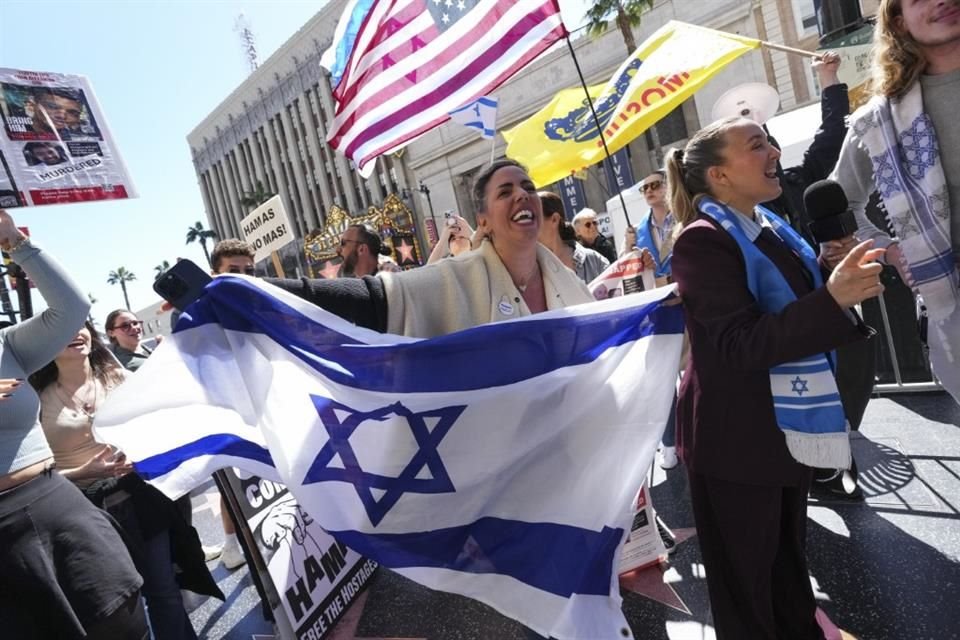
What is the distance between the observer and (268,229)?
15.8 feet

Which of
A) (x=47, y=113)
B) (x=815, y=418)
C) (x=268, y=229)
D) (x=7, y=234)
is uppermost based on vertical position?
(x=47, y=113)

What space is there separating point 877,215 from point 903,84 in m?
2.69

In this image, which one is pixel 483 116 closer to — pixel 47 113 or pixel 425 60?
pixel 425 60

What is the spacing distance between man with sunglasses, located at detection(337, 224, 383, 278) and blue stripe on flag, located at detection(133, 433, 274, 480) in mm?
2133

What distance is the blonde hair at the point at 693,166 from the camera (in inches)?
71.1

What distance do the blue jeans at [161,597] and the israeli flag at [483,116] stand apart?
12.5ft

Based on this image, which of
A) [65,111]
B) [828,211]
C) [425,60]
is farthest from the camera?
[425,60]

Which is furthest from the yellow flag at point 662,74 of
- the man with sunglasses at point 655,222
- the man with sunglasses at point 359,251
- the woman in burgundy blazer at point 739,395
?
the woman in burgundy blazer at point 739,395

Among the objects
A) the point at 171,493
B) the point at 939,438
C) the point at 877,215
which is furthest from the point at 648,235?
the point at 171,493

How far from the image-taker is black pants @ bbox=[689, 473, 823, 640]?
1.78m

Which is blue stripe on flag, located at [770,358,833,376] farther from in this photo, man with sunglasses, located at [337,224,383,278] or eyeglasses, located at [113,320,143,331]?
eyeglasses, located at [113,320,143,331]

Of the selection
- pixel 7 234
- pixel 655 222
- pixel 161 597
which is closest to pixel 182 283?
pixel 7 234

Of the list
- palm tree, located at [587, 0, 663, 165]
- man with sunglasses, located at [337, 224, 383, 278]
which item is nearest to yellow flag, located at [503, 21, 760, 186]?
man with sunglasses, located at [337, 224, 383, 278]

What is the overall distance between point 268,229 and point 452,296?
324 centimetres
